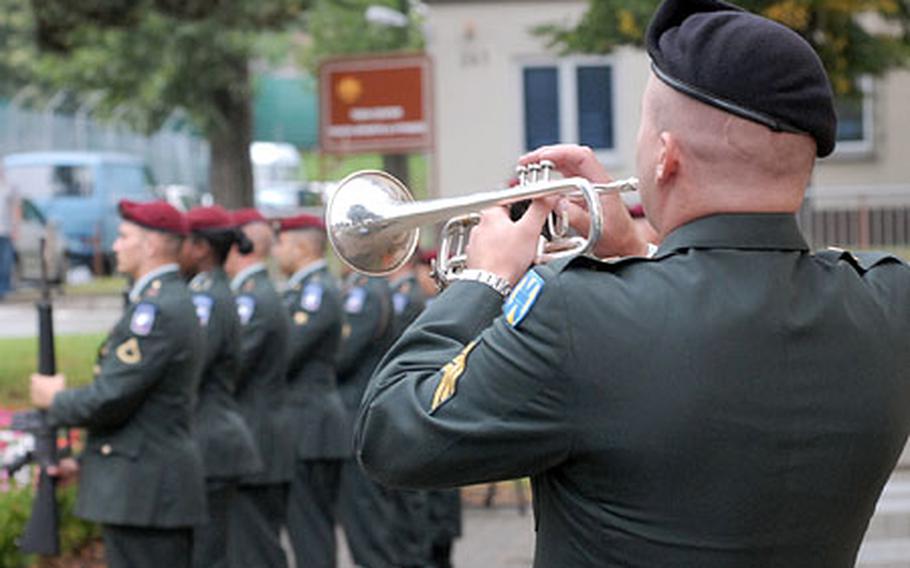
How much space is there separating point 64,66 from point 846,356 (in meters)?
16.4

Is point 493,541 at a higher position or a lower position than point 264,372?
lower

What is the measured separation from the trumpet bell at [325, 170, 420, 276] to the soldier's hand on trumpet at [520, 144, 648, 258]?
28 centimetres

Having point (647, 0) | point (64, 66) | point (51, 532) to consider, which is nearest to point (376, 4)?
point (64, 66)

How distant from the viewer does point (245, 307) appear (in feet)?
27.1

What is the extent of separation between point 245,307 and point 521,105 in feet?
52.1

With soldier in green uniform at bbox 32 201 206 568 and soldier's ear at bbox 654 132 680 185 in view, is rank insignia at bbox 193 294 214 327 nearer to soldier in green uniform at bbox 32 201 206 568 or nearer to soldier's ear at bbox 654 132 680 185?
soldier in green uniform at bbox 32 201 206 568

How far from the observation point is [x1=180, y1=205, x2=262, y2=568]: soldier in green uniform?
7465mm

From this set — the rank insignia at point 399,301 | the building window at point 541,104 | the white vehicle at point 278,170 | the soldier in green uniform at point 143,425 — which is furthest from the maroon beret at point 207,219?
the white vehicle at point 278,170

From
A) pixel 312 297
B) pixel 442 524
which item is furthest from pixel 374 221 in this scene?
pixel 442 524

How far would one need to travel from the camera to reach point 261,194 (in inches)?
1398

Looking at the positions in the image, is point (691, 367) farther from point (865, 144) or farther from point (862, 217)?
point (865, 144)

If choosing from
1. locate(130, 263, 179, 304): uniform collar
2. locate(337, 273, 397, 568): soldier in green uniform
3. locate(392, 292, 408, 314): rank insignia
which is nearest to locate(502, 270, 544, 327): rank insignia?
locate(130, 263, 179, 304): uniform collar

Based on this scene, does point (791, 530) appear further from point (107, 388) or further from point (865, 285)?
point (107, 388)

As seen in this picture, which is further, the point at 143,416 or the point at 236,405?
the point at 236,405
